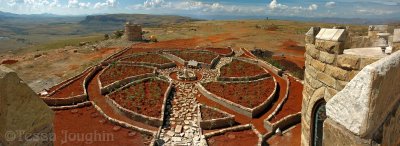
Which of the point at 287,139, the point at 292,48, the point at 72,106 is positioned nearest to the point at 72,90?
the point at 72,106

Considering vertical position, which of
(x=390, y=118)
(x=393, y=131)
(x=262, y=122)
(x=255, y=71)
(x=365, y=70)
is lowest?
(x=262, y=122)

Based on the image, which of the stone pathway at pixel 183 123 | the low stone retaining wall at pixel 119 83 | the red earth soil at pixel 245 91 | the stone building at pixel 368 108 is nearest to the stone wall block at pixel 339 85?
the stone building at pixel 368 108

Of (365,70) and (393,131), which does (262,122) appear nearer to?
(393,131)

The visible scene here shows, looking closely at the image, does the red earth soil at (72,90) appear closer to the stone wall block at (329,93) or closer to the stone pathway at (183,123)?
the stone pathway at (183,123)

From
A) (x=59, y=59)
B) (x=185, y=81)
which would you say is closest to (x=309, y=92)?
(x=185, y=81)

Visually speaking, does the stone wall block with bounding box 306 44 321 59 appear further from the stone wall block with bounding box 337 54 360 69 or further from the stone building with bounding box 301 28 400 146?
the stone building with bounding box 301 28 400 146

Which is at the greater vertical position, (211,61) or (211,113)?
(211,61)

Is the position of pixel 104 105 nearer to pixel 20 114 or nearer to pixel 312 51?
pixel 312 51
